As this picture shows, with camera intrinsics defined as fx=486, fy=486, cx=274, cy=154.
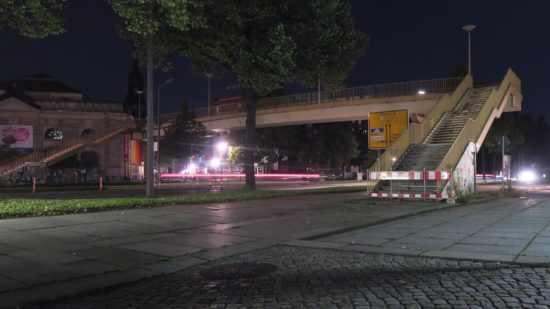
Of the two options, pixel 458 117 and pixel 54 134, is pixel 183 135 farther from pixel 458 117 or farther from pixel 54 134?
pixel 458 117

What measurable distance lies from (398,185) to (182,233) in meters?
12.5

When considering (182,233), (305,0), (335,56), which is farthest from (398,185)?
(182,233)

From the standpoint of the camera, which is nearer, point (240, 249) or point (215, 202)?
point (240, 249)

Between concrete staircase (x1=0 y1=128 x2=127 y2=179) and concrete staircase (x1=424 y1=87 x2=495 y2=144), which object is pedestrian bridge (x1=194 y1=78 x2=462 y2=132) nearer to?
concrete staircase (x1=424 y1=87 x2=495 y2=144)

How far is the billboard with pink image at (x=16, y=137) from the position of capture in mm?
53531

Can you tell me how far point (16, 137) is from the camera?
54.0 m

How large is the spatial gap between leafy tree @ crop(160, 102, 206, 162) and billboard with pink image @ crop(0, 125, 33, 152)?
14.7 metres

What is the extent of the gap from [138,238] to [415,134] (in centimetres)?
1838

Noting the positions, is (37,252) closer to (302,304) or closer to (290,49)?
(302,304)

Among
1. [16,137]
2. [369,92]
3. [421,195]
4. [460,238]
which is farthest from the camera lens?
[16,137]

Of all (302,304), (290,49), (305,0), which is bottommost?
(302,304)

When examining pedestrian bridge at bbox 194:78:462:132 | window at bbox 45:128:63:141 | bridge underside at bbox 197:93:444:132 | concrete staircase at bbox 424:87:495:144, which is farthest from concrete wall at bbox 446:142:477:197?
window at bbox 45:128:63:141

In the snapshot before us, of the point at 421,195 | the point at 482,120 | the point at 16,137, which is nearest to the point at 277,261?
the point at 421,195

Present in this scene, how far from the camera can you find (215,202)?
62.3ft
